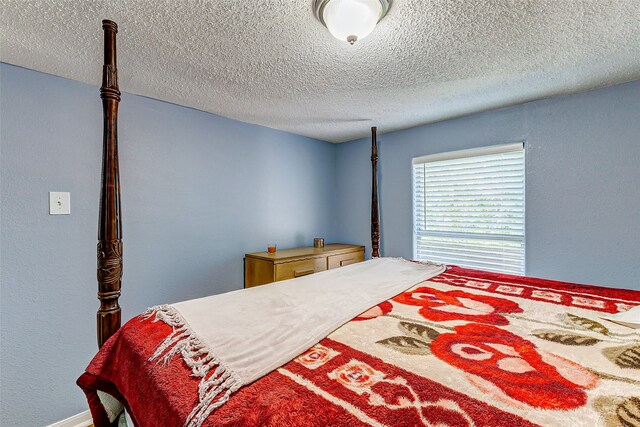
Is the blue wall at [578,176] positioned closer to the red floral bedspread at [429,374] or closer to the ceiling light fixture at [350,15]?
the red floral bedspread at [429,374]

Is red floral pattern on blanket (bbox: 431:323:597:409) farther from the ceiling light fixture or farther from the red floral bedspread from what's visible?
the ceiling light fixture

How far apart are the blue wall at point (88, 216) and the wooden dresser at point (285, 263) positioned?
144 millimetres

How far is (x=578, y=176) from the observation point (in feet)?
7.30

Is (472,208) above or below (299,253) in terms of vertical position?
above

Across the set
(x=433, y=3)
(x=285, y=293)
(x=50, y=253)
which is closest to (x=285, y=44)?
(x=433, y=3)

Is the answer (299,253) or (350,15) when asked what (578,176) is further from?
(299,253)

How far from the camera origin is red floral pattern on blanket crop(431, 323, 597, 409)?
685mm

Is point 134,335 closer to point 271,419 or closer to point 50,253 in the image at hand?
point 271,419

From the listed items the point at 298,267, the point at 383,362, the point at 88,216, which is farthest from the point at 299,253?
the point at 383,362

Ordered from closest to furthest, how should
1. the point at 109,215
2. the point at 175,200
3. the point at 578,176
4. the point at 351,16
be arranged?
the point at 109,215 < the point at 351,16 < the point at 578,176 < the point at 175,200

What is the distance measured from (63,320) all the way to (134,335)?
1309 mm

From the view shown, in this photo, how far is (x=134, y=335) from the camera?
1.06 metres

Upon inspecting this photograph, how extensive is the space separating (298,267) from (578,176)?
240cm

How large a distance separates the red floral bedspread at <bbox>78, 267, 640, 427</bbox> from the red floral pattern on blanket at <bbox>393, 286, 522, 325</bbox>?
1 centimetres
